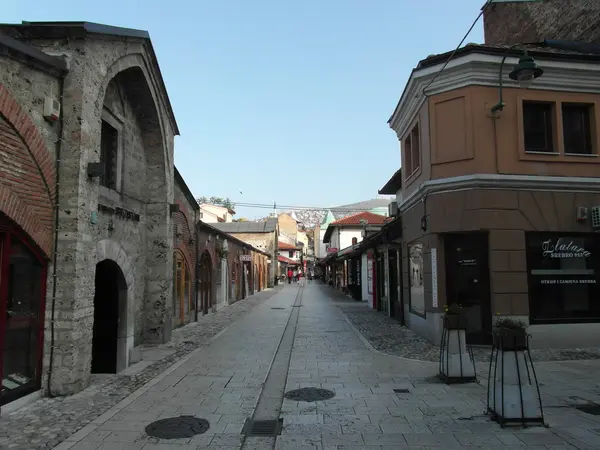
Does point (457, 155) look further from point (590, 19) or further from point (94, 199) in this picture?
point (94, 199)

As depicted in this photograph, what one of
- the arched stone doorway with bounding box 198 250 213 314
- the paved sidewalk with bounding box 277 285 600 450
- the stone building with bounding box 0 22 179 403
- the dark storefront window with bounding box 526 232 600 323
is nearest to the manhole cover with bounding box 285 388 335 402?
the paved sidewalk with bounding box 277 285 600 450

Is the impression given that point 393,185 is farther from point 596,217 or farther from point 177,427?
point 177,427

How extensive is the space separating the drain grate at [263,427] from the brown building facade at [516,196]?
6.00 meters

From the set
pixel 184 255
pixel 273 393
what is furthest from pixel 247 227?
pixel 273 393

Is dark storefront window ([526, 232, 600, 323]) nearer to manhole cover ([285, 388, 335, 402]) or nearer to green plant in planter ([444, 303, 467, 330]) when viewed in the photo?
green plant in planter ([444, 303, 467, 330])

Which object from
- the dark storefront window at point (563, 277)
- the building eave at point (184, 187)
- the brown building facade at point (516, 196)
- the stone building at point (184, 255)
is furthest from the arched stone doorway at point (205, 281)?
the dark storefront window at point (563, 277)

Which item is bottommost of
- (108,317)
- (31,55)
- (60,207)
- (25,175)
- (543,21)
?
(108,317)

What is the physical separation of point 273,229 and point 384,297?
30.9 m

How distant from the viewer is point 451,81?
10.3m

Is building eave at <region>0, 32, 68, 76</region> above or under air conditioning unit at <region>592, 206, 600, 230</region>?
above

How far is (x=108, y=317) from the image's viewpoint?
29.2 feet

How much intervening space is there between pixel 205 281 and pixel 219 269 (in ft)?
10.4

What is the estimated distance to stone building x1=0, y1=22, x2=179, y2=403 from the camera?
581cm

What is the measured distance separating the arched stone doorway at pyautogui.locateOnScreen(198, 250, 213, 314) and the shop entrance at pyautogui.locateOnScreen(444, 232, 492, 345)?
32.8 ft
